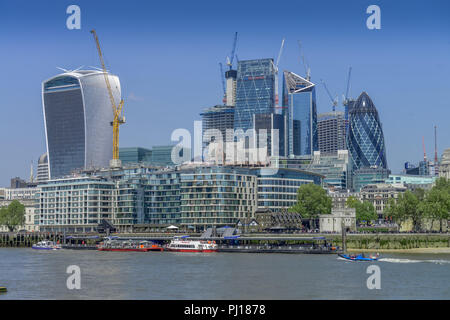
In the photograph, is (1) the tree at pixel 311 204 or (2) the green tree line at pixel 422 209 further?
(1) the tree at pixel 311 204

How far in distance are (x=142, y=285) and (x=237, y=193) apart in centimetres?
11883

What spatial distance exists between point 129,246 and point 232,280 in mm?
84620

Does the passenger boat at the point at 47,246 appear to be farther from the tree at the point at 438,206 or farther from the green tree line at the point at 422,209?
the tree at the point at 438,206

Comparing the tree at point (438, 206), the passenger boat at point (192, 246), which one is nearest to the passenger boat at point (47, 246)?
the passenger boat at point (192, 246)

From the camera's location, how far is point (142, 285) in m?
77.6

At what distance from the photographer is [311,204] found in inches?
7712

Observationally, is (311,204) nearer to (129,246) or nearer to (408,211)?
(408,211)

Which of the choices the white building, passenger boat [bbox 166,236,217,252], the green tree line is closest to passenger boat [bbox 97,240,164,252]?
passenger boat [bbox 166,236,217,252]

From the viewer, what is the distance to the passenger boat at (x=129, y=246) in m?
160

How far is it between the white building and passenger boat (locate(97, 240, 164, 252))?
40.8 meters

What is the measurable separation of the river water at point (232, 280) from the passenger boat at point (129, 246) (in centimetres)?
4801

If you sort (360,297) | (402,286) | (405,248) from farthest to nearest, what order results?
(405,248)
(402,286)
(360,297)
